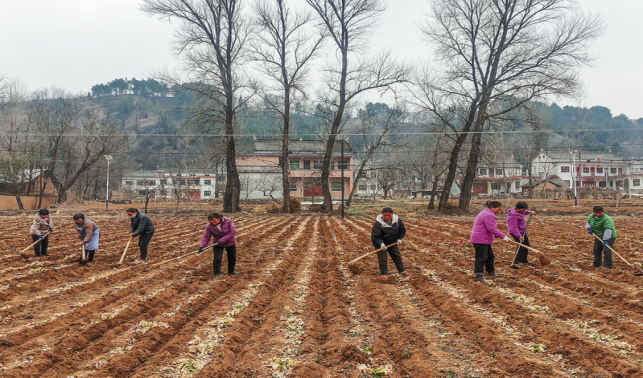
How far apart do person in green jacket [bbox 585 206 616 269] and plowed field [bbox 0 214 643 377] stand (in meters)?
0.52

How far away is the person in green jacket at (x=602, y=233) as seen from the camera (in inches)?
364

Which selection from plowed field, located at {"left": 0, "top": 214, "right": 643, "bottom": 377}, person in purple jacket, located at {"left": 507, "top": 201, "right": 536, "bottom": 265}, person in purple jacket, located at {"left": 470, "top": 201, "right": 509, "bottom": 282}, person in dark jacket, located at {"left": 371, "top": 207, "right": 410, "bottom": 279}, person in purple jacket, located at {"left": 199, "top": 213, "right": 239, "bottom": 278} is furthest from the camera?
person in purple jacket, located at {"left": 507, "top": 201, "right": 536, "bottom": 265}

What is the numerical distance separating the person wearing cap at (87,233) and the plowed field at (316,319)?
52 centimetres

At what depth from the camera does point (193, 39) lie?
29.2 metres

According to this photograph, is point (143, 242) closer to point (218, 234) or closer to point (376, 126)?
point (218, 234)

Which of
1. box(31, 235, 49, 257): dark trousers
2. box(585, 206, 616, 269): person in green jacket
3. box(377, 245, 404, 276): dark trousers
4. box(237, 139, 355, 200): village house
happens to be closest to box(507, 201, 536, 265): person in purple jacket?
box(585, 206, 616, 269): person in green jacket

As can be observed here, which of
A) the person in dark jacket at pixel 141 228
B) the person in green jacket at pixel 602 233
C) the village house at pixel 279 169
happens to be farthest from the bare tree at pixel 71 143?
the person in green jacket at pixel 602 233

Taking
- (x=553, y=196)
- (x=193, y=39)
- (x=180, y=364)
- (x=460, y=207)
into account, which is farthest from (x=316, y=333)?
(x=553, y=196)

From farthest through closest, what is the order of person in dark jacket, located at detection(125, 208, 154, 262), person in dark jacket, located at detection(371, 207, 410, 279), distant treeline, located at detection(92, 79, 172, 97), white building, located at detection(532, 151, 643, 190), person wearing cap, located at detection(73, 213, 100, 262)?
distant treeline, located at detection(92, 79, 172, 97) < white building, located at detection(532, 151, 643, 190) < person in dark jacket, located at detection(125, 208, 154, 262) < person wearing cap, located at detection(73, 213, 100, 262) < person in dark jacket, located at detection(371, 207, 410, 279)

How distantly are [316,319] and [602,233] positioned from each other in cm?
732

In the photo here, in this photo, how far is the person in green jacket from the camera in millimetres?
9242

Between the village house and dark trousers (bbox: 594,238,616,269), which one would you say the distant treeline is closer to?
the village house

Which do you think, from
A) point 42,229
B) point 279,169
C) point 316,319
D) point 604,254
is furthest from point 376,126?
point 316,319

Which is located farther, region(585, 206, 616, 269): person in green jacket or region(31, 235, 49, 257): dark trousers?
region(31, 235, 49, 257): dark trousers
